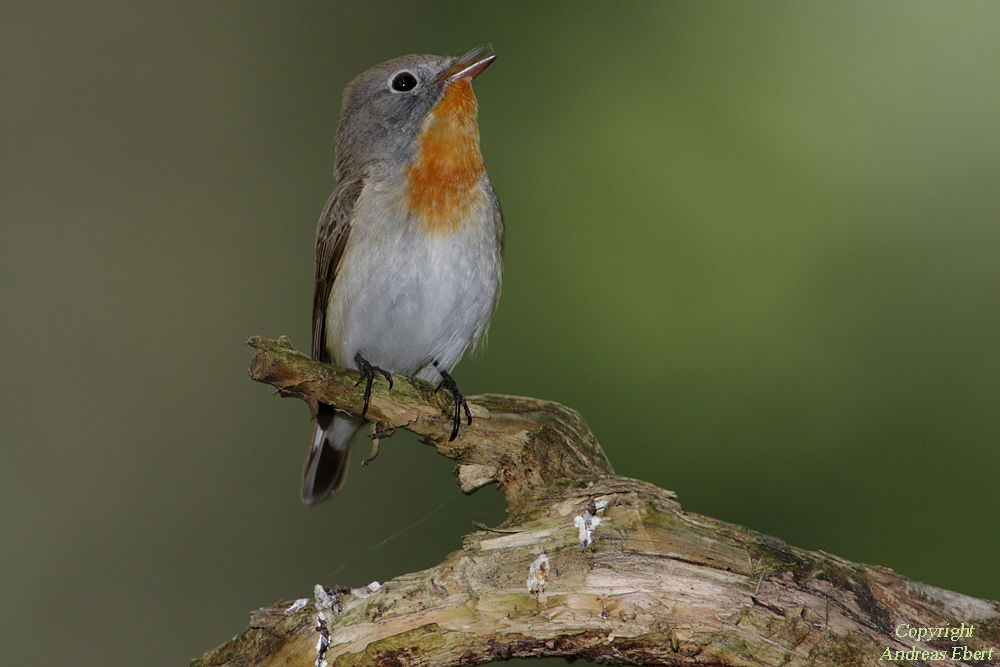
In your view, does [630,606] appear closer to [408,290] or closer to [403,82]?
[408,290]

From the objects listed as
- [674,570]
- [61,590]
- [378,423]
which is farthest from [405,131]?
[61,590]

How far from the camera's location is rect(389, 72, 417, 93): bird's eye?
3.90m

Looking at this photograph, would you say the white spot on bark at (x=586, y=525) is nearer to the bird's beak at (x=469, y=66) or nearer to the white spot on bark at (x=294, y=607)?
the white spot on bark at (x=294, y=607)

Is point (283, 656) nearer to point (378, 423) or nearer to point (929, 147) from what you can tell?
point (378, 423)

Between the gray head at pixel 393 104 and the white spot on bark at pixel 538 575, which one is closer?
the white spot on bark at pixel 538 575

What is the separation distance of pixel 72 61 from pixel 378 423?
4.53m

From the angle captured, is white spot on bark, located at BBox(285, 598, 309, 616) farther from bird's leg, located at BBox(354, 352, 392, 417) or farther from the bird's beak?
the bird's beak

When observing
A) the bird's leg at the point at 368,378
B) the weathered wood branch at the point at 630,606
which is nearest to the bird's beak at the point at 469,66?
the bird's leg at the point at 368,378

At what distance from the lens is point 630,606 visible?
8.49ft

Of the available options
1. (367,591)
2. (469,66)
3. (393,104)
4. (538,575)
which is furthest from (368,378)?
(469,66)

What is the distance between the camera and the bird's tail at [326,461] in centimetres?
419

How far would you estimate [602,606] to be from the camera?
8.52ft

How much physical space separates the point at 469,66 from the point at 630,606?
2.47m

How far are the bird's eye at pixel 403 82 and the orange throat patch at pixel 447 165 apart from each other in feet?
0.73
